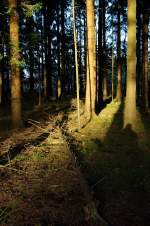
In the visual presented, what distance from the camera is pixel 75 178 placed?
9844 millimetres

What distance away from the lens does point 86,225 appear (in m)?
7.25

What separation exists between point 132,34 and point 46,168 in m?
8.81

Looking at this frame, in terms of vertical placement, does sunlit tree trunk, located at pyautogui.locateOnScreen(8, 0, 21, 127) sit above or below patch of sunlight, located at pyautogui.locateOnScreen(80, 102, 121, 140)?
above

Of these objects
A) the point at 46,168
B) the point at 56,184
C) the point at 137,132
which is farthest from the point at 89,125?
the point at 56,184

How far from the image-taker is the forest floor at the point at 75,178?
7699 mm

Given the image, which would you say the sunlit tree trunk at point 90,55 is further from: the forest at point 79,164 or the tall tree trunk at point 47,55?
the tall tree trunk at point 47,55

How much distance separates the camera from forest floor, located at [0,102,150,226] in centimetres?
770

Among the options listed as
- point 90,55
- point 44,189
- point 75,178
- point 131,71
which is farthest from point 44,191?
point 90,55

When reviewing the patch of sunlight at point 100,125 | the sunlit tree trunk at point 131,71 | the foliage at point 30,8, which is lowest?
the patch of sunlight at point 100,125

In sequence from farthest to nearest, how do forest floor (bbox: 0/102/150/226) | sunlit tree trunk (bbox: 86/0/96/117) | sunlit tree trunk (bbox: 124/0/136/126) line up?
sunlit tree trunk (bbox: 86/0/96/117) → sunlit tree trunk (bbox: 124/0/136/126) → forest floor (bbox: 0/102/150/226)

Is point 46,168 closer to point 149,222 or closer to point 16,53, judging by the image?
point 149,222

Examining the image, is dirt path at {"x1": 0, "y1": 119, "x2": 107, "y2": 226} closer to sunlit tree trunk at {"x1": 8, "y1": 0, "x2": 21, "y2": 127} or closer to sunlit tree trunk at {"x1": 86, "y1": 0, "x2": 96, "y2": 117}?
sunlit tree trunk at {"x1": 8, "y1": 0, "x2": 21, "y2": 127}

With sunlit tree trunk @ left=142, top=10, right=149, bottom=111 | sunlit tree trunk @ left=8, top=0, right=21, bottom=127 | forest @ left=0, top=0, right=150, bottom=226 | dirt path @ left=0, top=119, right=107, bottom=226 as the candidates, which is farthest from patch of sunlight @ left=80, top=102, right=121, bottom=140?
sunlit tree trunk @ left=8, top=0, right=21, bottom=127

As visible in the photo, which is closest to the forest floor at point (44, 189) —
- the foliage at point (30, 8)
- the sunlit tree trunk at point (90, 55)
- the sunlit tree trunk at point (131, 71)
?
the sunlit tree trunk at point (131, 71)
